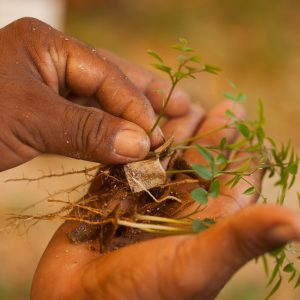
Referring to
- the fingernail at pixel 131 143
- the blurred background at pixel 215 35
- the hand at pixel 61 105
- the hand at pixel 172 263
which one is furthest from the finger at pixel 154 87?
the blurred background at pixel 215 35

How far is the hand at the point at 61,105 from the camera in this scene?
4.37 feet

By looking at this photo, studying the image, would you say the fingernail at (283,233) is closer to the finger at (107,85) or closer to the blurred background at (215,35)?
the finger at (107,85)

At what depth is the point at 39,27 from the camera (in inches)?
60.9

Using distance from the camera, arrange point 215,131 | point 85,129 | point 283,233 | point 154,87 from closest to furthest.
Result: point 283,233 → point 85,129 → point 215,131 → point 154,87

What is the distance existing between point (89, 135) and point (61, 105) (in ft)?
0.35

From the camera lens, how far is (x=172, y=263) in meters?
1.02

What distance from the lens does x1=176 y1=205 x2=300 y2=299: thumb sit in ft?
2.95

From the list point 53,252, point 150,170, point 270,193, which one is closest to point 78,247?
point 53,252

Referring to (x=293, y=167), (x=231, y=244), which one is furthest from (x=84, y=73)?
(x=231, y=244)

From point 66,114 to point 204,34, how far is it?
10.1ft

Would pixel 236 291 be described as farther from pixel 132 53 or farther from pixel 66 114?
pixel 132 53

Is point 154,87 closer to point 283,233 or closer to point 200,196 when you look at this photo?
point 200,196

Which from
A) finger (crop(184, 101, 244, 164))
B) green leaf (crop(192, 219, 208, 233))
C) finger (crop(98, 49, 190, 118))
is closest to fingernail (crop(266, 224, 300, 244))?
green leaf (crop(192, 219, 208, 233))

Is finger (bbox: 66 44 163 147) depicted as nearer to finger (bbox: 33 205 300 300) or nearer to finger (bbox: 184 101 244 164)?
finger (bbox: 184 101 244 164)
